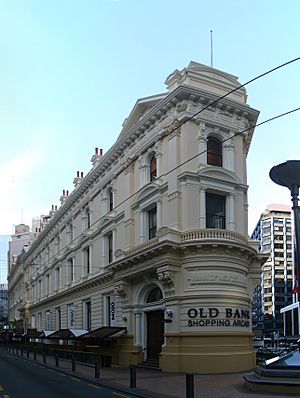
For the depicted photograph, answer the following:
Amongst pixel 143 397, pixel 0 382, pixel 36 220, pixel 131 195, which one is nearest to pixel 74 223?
pixel 131 195

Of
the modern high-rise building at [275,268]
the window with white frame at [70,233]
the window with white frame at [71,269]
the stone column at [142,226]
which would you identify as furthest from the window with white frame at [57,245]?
the modern high-rise building at [275,268]

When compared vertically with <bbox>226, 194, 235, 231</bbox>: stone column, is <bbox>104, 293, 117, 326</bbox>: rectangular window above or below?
below

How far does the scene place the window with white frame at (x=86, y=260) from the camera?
4112cm

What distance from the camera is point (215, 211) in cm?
2764

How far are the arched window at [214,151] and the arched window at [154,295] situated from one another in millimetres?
7279

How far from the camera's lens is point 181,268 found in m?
25.9

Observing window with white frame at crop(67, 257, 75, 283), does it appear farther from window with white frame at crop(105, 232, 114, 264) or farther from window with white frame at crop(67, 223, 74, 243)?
window with white frame at crop(105, 232, 114, 264)

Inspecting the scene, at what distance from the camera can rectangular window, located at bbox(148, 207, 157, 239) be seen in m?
30.0

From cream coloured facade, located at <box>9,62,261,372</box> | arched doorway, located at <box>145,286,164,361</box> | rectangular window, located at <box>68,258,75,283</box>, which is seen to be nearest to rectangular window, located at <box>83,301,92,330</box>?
cream coloured facade, located at <box>9,62,261,372</box>

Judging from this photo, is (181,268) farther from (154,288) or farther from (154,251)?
(154,288)

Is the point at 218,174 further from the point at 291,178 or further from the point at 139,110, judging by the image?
the point at 291,178

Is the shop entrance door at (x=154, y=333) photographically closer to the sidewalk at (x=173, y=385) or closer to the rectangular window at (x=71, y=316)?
the sidewalk at (x=173, y=385)

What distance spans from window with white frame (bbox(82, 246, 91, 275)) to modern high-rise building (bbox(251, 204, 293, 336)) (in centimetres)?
11433

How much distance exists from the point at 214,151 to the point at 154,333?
33.1ft
